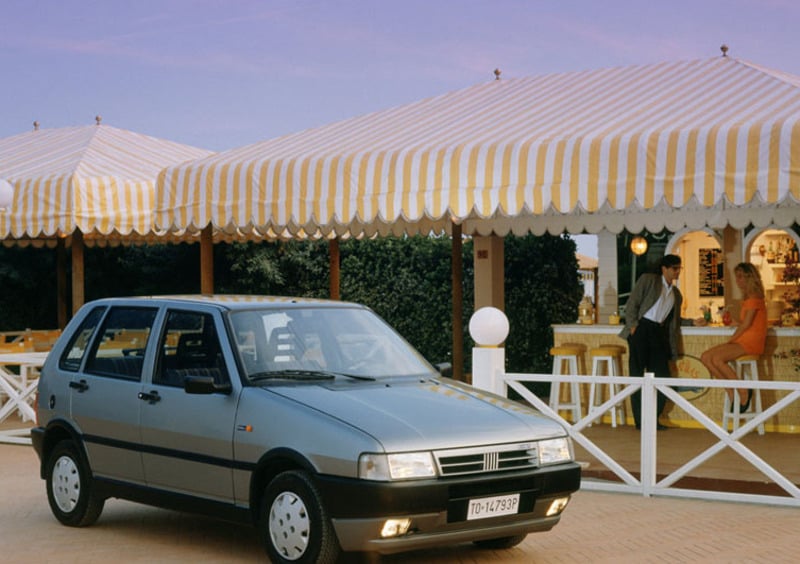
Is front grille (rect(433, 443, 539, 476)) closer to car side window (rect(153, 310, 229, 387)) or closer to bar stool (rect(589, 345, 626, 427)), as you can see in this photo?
car side window (rect(153, 310, 229, 387))

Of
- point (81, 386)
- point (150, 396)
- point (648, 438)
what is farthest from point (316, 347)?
point (648, 438)

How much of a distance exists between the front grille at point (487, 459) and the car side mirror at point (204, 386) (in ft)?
4.79

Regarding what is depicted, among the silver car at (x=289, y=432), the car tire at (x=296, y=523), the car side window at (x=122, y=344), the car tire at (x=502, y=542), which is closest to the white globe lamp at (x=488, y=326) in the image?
the silver car at (x=289, y=432)

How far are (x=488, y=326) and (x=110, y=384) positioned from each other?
11.6ft

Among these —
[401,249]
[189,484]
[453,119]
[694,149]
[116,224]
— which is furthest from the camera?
[401,249]

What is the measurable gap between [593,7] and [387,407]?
1289 centimetres

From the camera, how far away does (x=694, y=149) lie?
10.4 meters

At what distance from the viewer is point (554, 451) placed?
7.15 m

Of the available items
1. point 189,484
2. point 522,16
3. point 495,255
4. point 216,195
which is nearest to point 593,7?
point 522,16

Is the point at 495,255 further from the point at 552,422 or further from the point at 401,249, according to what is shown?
the point at 552,422

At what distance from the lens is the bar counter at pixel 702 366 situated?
45.7 feet

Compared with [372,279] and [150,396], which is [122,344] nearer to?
[150,396]

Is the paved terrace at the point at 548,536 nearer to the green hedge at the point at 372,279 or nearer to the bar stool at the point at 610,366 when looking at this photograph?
the bar stool at the point at 610,366

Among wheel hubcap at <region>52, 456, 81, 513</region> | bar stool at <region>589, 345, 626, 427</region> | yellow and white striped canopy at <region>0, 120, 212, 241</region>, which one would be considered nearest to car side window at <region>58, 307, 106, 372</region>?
wheel hubcap at <region>52, 456, 81, 513</region>
